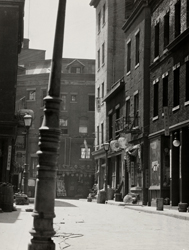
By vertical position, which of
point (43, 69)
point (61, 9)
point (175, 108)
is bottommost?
point (61, 9)

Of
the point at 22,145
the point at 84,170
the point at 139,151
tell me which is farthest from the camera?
the point at 84,170

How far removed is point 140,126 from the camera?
32.4 metres

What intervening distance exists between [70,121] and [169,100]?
39.5 meters

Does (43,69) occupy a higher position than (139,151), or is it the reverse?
(43,69)

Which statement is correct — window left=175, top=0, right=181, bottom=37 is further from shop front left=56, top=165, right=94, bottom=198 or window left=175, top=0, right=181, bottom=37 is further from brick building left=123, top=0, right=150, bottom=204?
shop front left=56, top=165, right=94, bottom=198

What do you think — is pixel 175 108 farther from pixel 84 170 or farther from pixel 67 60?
pixel 67 60

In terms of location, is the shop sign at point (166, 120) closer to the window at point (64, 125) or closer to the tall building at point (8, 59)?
the tall building at point (8, 59)

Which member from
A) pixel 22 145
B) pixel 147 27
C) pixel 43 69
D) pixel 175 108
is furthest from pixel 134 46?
pixel 43 69

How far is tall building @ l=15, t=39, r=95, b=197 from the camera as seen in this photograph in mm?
63562

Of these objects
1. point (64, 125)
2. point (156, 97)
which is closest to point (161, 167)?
point (156, 97)

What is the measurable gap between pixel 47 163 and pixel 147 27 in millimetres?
26743

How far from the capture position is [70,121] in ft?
216

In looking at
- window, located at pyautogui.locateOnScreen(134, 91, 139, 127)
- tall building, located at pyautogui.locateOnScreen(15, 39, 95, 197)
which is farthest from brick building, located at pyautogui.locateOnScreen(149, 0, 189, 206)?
tall building, located at pyautogui.locateOnScreen(15, 39, 95, 197)

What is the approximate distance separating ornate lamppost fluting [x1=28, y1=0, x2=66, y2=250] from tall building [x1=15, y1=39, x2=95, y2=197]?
54119 mm
